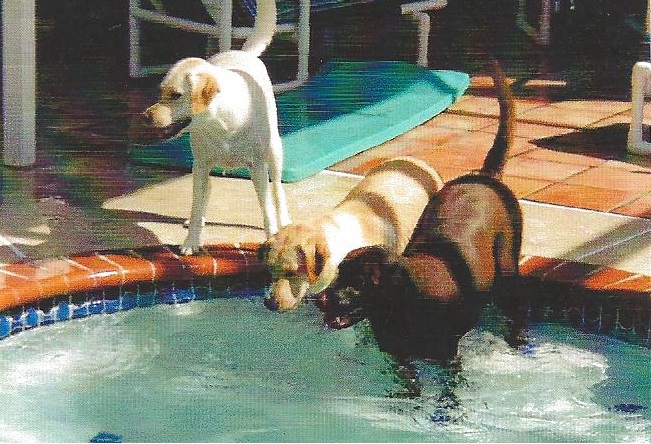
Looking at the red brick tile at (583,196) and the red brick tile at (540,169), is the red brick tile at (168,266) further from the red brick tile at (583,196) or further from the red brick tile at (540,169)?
the red brick tile at (540,169)

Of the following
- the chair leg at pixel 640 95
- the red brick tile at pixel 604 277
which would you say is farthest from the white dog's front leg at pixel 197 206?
the chair leg at pixel 640 95

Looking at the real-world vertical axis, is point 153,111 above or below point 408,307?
above

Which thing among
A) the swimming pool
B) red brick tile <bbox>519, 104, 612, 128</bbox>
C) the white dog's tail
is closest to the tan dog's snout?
the swimming pool

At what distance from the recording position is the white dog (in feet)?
12.2

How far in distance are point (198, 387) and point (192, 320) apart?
41cm

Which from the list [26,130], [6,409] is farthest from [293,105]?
[6,409]

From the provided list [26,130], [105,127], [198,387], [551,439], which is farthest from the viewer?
[105,127]

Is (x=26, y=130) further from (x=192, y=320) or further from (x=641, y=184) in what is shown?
(x=641, y=184)

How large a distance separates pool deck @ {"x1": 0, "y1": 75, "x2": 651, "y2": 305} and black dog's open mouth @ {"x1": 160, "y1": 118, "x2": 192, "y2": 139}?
527 millimetres

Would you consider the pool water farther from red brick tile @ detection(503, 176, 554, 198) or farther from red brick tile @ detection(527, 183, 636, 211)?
red brick tile @ detection(503, 176, 554, 198)

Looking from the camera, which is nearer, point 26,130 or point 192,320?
point 192,320

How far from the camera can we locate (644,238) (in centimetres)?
459

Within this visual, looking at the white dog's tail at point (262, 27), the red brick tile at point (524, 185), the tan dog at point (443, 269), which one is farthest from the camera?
the red brick tile at point (524, 185)

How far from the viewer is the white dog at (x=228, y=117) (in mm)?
3709
